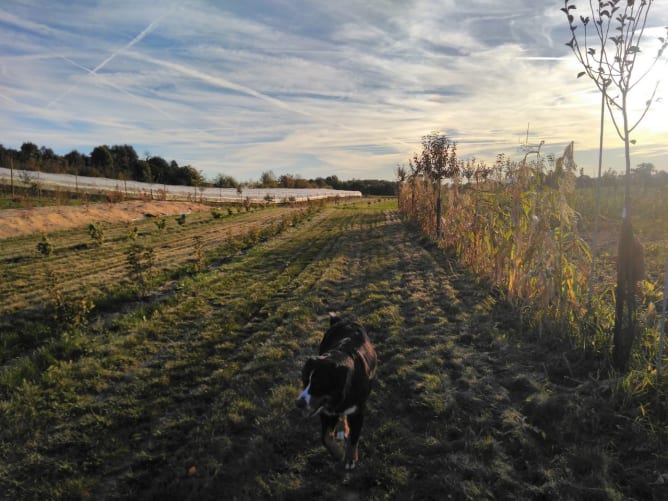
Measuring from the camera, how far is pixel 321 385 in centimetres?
271

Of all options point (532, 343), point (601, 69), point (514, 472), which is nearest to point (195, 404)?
point (514, 472)

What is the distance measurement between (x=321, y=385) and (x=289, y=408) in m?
1.44

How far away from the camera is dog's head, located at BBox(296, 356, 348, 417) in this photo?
2.66 m

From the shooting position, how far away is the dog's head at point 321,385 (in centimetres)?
266

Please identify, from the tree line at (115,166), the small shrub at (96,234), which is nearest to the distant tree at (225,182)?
the tree line at (115,166)

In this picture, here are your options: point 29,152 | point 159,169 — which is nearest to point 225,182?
point 159,169

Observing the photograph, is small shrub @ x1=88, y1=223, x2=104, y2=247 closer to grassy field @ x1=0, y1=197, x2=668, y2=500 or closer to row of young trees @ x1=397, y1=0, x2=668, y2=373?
grassy field @ x1=0, y1=197, x2=668, y2=500

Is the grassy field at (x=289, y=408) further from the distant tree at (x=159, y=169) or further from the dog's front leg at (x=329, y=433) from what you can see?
the distant tree at (x=159, y=169)

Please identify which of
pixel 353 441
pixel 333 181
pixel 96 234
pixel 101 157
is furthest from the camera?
pixel 333 181

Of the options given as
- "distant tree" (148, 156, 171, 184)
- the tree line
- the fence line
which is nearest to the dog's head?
the fence line

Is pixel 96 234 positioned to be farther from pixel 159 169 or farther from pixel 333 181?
pixel 333 181

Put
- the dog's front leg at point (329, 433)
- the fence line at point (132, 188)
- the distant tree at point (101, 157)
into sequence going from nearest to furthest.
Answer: the dog's front leg at point (329, 433) < the fence line at point (132, 188) < the distant tree at point (101, 157)

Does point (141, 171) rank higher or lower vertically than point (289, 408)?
higher

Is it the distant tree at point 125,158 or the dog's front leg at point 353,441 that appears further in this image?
the distant tree at point 125,158
